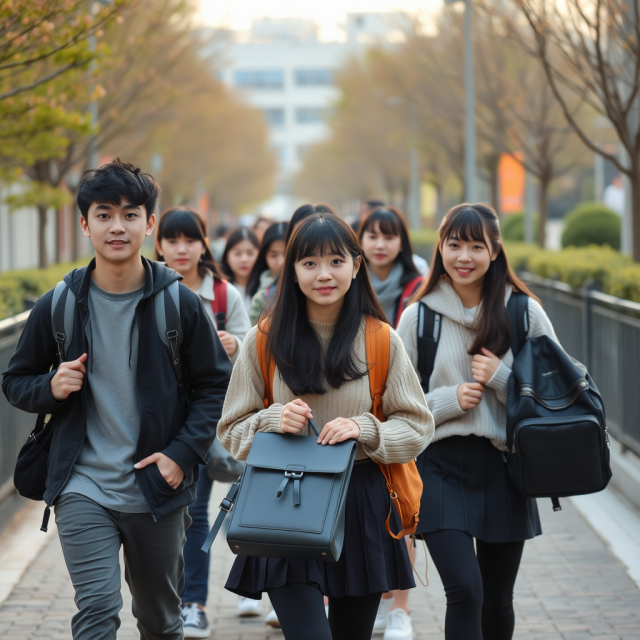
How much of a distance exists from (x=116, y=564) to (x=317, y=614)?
0.68m

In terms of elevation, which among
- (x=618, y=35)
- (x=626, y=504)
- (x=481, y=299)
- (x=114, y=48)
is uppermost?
(x=114, y=48)

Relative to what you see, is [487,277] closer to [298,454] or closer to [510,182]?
[298,454]

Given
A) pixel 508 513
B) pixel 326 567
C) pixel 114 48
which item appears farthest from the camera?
pixel 114 48

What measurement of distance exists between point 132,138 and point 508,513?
18.8 meters

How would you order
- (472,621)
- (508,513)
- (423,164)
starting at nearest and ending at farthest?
(472,621) < (508,513) < (423,164)

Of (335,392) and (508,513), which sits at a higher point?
(335,392)

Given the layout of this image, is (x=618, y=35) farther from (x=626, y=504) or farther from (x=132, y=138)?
(x=132, y=138)

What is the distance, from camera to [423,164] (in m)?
36.0

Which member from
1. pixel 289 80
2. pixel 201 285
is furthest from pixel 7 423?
pixel 289 80

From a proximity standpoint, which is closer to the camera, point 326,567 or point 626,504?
point 326,567

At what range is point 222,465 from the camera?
197 inches

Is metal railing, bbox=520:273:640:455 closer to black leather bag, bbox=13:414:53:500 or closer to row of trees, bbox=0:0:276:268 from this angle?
row of trees, bbox=0:0:276:268

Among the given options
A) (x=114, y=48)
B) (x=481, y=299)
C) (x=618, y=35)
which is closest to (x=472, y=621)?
(x=481, y=299)

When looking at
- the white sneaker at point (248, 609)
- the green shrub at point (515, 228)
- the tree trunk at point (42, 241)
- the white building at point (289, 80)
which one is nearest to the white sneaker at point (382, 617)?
the white sneaker at point (248, 609)
